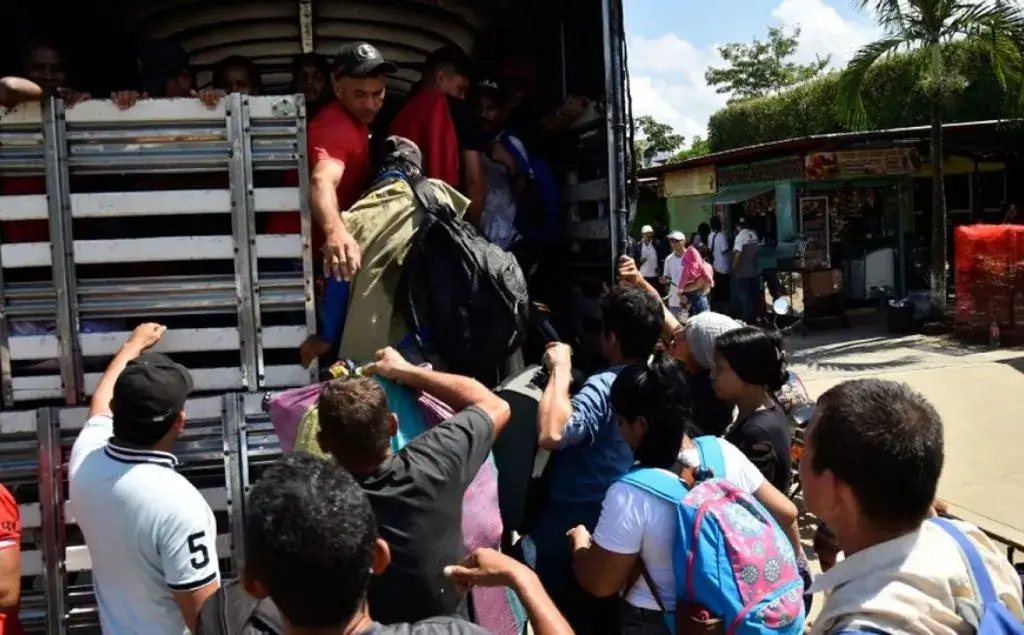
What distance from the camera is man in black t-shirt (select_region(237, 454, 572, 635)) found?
1.57 m

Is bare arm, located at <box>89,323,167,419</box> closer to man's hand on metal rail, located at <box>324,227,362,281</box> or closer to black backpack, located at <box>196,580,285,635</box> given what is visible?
man's hand on metal rail, located at <box>324,227,362,281</box>

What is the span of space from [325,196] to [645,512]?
165 centimetres

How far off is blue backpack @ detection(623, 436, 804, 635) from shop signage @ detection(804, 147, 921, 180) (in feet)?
43.2

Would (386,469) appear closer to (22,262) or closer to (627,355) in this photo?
(627,355)

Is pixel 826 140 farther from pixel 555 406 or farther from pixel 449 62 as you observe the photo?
pixel 555 406

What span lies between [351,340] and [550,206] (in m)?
1.91

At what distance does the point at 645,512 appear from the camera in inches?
96.0

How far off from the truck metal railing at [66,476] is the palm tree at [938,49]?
11.5 meters

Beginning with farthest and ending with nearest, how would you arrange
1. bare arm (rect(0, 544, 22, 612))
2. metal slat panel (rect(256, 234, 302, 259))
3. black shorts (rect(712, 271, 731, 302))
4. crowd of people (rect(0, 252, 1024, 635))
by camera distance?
black shorts (rect(712, 271, 731, 302)), metal slat panel (rect(256, 234, 302, 259)), bare arm (rect(0, 544, 22, 612)), crowd of people (rect(0, 252, 1024, 635))

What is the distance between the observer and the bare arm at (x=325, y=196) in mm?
3211

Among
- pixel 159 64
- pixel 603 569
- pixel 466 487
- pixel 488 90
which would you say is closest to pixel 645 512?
pixel 603 569

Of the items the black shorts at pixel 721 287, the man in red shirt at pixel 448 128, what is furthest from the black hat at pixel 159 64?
the black shorts at pixel 721 287

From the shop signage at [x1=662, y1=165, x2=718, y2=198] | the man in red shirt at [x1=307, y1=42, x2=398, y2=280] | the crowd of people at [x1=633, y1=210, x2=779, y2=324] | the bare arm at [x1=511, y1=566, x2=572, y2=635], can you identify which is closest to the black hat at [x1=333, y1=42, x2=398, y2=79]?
the man in red shirt at [x1=307, y1=42, x2=398, y2=280]

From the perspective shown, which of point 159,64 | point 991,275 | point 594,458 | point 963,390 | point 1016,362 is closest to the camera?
point 594,458
